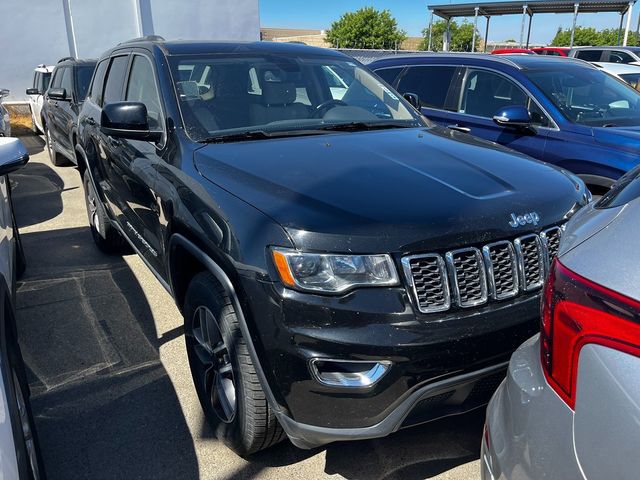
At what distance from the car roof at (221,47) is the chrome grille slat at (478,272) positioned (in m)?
2.21

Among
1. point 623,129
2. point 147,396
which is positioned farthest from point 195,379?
point 623,129

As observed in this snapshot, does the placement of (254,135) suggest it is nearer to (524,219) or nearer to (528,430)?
(524,219)

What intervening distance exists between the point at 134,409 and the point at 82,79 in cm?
646

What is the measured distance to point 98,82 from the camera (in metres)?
4.79

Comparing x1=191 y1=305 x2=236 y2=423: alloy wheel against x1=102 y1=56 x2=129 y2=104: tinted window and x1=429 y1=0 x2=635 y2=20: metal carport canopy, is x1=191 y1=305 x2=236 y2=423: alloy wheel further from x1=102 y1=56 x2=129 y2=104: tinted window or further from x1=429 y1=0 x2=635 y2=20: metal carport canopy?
x1=429 y1=0 x2=635 y2=20: metal carport canopy

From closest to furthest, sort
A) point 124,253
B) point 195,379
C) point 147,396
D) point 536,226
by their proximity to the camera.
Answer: point 536,226 < point 195,379 < point 147,396 < point 124,253

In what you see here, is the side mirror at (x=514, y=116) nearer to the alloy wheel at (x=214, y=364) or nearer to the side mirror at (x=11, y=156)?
the alloy wheel at (x=214, y=364)

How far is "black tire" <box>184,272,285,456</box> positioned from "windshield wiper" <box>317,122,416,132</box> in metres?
1.24

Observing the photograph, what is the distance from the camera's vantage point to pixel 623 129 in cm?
444

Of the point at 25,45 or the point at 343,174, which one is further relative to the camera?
the point at 25,45

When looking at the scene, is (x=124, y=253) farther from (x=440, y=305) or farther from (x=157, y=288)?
(x=440, y=305)

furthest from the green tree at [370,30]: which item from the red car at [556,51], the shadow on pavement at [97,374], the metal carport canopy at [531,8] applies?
the shadow on pavement at [97,374]

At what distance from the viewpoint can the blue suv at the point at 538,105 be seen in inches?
172

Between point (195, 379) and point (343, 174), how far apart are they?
1289 mm
